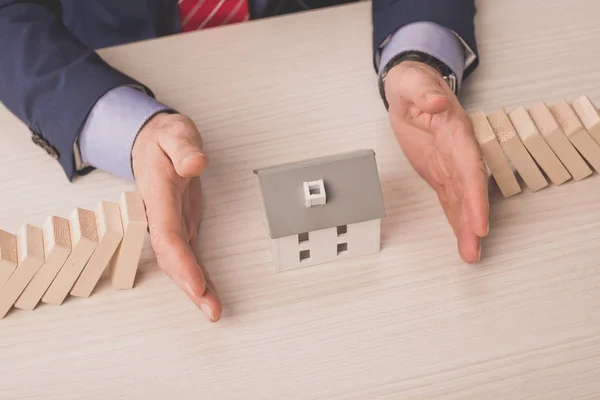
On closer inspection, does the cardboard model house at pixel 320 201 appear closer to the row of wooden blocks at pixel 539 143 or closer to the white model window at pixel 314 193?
the white model window at pixel 314 193

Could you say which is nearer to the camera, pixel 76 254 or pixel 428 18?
pixel 76 254

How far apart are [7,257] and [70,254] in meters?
0.06

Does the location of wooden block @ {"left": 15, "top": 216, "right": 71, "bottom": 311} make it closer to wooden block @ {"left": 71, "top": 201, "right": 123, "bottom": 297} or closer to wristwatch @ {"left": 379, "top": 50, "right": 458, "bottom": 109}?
wooden block @ {"left": 71, "top": 201, "right": 123, "bottom": 297}

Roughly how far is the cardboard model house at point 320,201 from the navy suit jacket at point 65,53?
0.26m

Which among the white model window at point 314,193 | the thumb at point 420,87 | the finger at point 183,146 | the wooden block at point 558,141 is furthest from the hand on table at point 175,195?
the wooden block at point 558,141

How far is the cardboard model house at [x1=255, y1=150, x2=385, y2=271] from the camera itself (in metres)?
0.68

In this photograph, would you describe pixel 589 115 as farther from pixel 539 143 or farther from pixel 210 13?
pixel 210 13

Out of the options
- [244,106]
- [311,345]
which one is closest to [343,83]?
[244,106]

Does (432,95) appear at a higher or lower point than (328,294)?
higher

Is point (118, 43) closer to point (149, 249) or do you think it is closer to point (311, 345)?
point (149, 249)

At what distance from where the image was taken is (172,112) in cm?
83

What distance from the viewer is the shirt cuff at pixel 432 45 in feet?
2.89

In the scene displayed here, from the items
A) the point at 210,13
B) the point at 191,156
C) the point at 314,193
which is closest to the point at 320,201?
the point at 314,193

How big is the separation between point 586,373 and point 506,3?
55 centimetres
